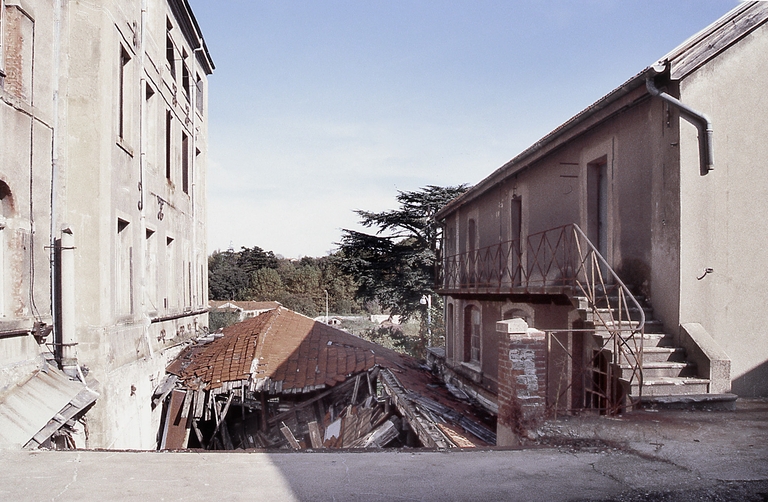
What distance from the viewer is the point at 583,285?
9.73m

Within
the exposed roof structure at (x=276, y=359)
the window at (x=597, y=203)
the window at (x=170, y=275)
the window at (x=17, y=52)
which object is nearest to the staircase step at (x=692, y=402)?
the window at (x=597, y=203)

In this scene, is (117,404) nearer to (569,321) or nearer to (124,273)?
(124,273)

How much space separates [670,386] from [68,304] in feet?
26.1

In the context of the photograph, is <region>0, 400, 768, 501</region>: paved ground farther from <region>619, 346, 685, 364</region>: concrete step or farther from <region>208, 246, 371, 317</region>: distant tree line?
<region>208, 246, 371, 317</region>: distant tree line

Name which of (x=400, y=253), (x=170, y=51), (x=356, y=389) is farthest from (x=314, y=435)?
(x=400, y=253)

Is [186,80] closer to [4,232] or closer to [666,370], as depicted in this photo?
[4,232]

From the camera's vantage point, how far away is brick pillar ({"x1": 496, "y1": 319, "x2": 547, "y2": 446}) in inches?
233

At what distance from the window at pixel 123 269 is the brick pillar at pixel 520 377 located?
6.88m

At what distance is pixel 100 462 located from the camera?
478 cm

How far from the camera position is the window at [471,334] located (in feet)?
51.6

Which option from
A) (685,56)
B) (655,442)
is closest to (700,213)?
(685,56)

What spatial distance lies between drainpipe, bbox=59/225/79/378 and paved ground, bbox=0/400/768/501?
10.9 feet

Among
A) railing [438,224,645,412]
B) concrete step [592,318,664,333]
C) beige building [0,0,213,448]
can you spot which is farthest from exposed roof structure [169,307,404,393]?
concrete step [592,318,664,333]

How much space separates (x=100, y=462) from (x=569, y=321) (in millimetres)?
7884
